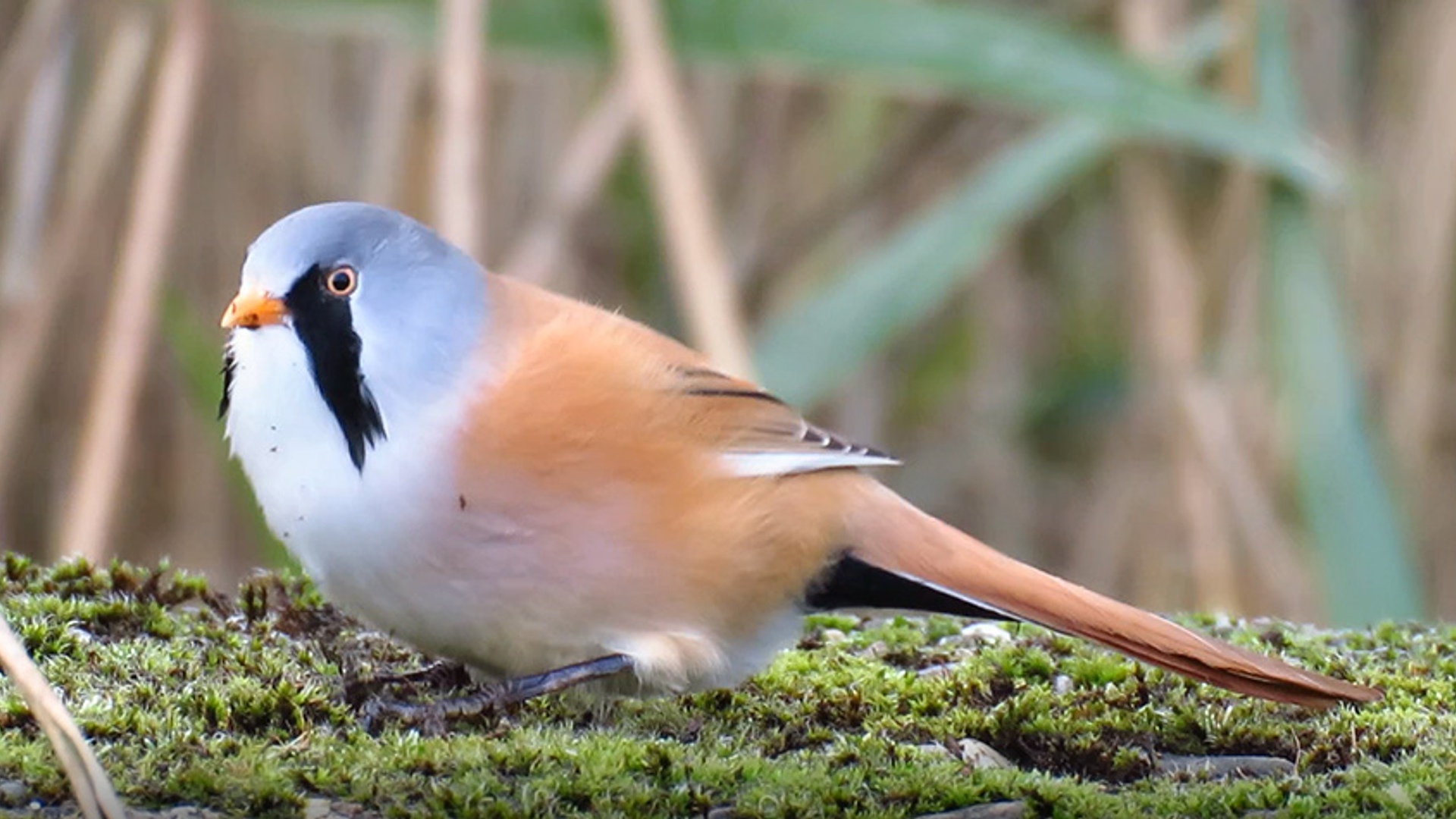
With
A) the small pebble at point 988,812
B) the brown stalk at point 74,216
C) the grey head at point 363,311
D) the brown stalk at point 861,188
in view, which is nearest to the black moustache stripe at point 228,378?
the grey head at point 363,311

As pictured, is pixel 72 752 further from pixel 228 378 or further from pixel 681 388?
pixel 681 388

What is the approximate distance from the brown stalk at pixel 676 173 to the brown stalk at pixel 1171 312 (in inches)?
50.7

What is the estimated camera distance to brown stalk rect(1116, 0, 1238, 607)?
5598 mm

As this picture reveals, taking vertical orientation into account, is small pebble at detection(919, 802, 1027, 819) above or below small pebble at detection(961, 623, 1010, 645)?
below

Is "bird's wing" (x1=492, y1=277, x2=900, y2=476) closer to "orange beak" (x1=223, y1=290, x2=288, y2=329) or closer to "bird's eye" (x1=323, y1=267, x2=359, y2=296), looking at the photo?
"bird's eye" (x1=323, y1=267, x2=359, y2=296)

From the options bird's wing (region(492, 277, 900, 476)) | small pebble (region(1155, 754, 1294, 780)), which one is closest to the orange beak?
bird's wing (region(492, 277, 900, 476))

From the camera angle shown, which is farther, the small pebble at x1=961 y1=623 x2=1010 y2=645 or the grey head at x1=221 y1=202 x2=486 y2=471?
the small pebble at x1=961 y1=623 x2=1010 y2=645

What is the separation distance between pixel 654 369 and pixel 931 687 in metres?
0.66

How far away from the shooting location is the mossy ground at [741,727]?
2352mm

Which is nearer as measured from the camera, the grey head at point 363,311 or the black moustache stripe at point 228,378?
the grey head at point 363,311

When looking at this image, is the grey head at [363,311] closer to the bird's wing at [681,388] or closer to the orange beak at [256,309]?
the orange beak at [256,309]

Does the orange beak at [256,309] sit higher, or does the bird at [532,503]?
the orange beak at [256,309]

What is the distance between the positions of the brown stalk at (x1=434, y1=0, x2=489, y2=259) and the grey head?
170 centimetres

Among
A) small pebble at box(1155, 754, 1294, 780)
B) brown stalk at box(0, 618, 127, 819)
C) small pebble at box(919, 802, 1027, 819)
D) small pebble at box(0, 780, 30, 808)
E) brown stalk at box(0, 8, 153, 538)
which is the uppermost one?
brown stalk at box(0, 8, 153, 538)
